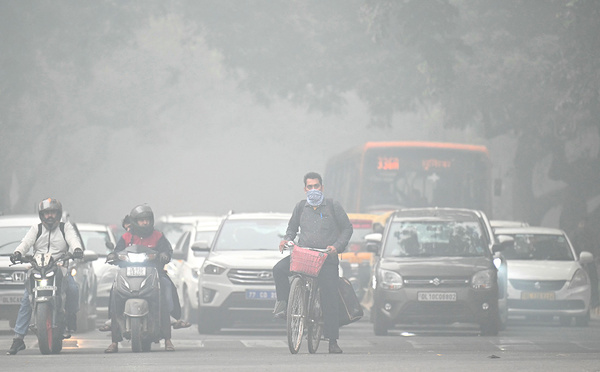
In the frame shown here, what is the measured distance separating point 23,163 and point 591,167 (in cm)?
2747

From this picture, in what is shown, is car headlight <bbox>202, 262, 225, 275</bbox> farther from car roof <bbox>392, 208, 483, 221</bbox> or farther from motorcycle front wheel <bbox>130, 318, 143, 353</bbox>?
motorcycle front wheel <bbox>130, 318, 143, 353</bbox>

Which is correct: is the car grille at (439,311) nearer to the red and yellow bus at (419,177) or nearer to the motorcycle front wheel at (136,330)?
the motorcycle front wheel at (136,330)

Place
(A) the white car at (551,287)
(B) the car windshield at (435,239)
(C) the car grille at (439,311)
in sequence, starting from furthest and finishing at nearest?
(A) the white car at (551,287)
(B) the car windshield at (435,239)
(C) the car grille at (439,311)

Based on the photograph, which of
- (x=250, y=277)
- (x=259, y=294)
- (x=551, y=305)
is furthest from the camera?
(x=551, y=305)

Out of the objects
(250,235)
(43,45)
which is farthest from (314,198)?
(43,45)

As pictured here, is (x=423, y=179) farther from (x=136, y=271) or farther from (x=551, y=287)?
(x=136, y=271)

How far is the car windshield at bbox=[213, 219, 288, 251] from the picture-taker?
67.3 ft

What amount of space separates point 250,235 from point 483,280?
357 cm

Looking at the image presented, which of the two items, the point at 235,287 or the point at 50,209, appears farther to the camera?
the point at 235,287

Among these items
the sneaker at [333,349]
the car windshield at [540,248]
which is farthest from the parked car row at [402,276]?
the sneaker at [333,349]

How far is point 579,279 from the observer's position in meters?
22.5

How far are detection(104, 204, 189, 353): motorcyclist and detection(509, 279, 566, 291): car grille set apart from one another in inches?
336

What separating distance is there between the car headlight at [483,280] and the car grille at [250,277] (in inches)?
105

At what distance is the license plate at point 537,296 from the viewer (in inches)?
881
